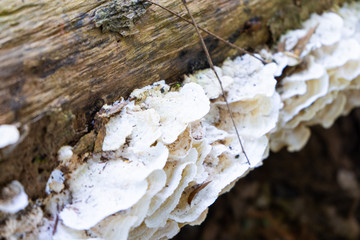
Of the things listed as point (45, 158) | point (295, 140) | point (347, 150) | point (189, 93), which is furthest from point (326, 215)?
point (45, 158)

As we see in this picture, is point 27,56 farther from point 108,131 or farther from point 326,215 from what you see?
point 326,215

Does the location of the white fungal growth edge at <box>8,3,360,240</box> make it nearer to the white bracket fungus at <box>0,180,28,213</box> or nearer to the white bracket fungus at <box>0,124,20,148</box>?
the white bracket fungus at <box>0,180,28,213</box>

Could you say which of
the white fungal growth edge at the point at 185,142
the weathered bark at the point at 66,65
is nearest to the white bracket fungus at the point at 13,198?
the weathered bark at the point at 66,65

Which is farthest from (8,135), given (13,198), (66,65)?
(66,65)

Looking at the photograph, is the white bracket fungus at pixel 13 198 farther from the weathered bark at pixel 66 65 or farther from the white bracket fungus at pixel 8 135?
the white bracket fungus at pixel 8 135

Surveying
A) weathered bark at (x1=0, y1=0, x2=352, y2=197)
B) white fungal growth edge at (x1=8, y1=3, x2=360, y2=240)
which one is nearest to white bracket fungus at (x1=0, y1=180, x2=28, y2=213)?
weathered bark at (x1=0, y1=0, x2=352, y2=197)

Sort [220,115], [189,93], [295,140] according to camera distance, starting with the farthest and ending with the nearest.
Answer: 1. [295,140]
2. [220,115]
3. [189,93]
